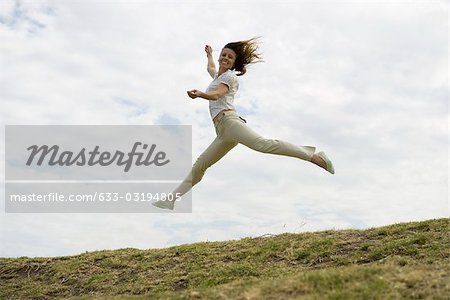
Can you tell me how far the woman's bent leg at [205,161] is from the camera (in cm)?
865

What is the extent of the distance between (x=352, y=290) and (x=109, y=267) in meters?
6.85

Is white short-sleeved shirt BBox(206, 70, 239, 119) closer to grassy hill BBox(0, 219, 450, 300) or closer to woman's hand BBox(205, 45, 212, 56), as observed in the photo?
woman's hand BBox(205, 45, 212, 56)

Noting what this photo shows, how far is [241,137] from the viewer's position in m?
8.35

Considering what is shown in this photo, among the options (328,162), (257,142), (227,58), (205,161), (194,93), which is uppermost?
(227,58)

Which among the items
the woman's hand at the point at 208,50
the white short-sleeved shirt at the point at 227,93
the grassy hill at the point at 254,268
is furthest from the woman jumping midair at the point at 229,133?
the grassy hill at the point at 254,268

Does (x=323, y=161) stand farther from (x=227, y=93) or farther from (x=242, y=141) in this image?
(x=227, y=93)

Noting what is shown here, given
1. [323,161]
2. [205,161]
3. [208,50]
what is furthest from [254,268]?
[208,50]

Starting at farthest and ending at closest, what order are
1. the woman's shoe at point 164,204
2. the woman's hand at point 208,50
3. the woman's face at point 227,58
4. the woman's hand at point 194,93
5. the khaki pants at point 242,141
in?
the woman's hand at point 208,50 < the woman's shoe at point 164,204 < the woman's face at point 227,58 < the khaki pants at point 242,141 < the woman's hand at point 194,93

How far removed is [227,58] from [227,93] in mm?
713

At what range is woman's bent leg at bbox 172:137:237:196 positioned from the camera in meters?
8.65

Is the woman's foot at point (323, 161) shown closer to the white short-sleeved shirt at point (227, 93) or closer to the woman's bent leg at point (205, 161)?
the woman's bent leg at point (205, 161)

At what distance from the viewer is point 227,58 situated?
8.91 metres

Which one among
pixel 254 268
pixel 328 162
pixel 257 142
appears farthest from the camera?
pixel 254 268

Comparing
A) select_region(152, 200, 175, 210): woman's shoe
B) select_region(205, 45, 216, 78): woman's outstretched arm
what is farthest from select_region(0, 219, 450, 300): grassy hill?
select_region(205, 45, 216, 78): woman's outstretched arm
